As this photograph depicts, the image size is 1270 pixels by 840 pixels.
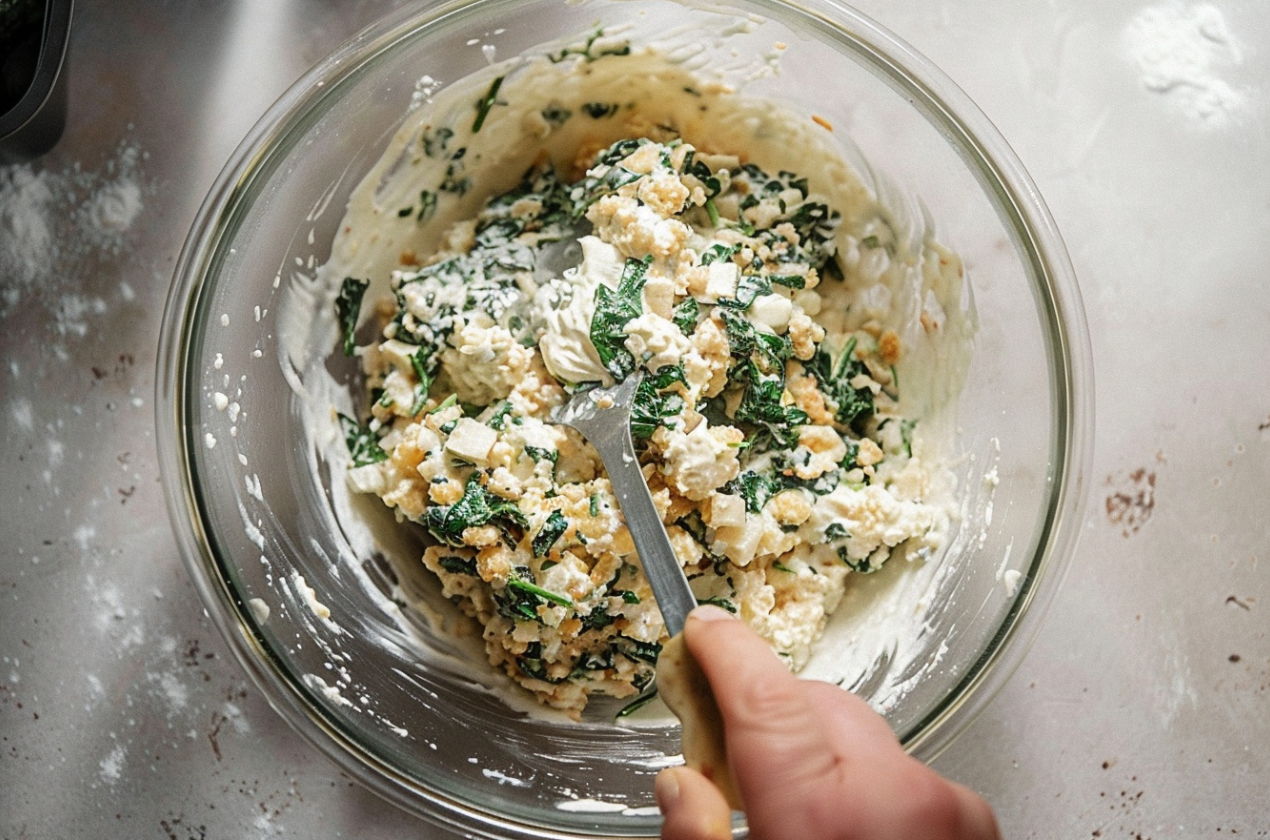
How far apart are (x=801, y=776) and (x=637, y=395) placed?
2.08ft

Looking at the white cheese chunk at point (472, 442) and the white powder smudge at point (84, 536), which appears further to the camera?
the white powder smudge at point (84, 536)

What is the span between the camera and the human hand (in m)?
1.03

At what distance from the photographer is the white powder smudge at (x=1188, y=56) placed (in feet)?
6.06

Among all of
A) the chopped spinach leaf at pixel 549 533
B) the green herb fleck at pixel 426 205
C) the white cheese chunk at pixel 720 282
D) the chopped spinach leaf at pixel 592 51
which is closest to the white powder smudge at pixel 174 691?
the chopped spinach leaf at pixel 549 533

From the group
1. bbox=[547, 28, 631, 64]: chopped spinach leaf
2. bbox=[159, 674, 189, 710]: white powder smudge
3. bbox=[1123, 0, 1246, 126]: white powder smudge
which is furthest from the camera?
bbox=[1123, 0, 1246, 126]: white powder smudge

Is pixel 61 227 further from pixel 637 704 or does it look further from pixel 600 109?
pixel 637 704

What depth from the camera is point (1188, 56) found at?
73.3 inches

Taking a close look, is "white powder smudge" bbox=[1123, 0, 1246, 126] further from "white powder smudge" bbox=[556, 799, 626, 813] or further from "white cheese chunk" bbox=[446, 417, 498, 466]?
"white powder smudge" bbox=[556, 799, 626, 813]

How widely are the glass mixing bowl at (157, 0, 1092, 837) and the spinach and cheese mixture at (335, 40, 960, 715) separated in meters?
0.07

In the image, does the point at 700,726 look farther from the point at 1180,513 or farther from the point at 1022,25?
the point at 1022,25

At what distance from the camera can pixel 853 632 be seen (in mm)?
1601

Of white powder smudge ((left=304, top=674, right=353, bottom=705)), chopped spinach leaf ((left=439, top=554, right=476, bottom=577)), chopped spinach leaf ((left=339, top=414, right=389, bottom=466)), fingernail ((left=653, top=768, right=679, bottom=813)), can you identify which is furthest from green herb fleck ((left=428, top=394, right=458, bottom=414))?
fingernail ((left=653, top=768, right=679, bottom=813))

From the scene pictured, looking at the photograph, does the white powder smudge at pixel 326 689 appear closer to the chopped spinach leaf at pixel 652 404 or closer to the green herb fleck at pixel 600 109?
the chopped spinach leaf at pixel 652 404

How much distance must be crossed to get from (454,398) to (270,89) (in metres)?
0.78
